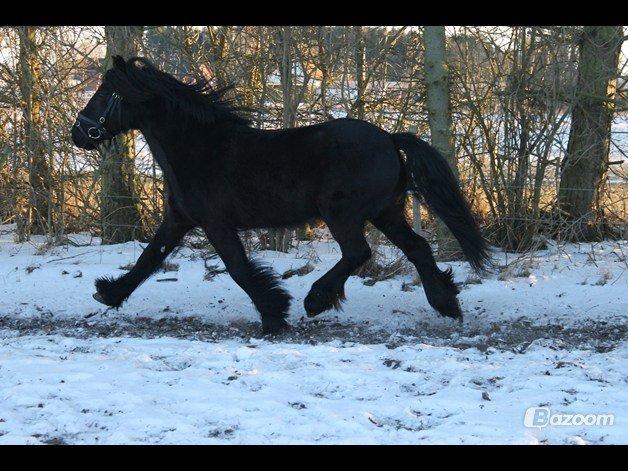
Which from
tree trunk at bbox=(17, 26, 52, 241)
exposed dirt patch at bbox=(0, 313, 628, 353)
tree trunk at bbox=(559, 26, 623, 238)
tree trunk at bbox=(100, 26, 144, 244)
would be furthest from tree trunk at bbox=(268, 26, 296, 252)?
tree trunk at bbox=(17, 26, 52, 241)

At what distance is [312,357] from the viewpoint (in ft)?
19.1

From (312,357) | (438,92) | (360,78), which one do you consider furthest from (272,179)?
(360,78)

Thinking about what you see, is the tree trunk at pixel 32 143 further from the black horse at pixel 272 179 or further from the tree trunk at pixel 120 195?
the black horse at pixel 272 179

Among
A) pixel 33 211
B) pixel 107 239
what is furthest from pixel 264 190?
pixel 33 211

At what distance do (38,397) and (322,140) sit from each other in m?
2.89

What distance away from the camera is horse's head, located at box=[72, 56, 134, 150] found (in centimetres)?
702

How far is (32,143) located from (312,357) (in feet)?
Result: 19.2

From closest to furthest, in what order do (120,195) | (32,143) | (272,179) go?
(272,179)
(120,195)
(32,143)

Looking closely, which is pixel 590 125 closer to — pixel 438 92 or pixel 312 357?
pixel 438 92

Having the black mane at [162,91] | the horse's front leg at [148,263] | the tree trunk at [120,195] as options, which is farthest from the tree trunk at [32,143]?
the black mane at [162,91]

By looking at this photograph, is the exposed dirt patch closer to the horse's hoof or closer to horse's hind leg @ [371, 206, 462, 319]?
the horse's hoof

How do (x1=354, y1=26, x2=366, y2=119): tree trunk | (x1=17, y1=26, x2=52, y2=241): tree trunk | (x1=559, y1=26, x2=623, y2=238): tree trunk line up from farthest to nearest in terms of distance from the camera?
1. (x1=17, y1=26, x2=52, y2=241): tree trunk
2. (x1=354, y1=26, x2=366, y2=119): tree trunk
3. (x1=559, y1=26, x2=623, y2=238): tree trunk
